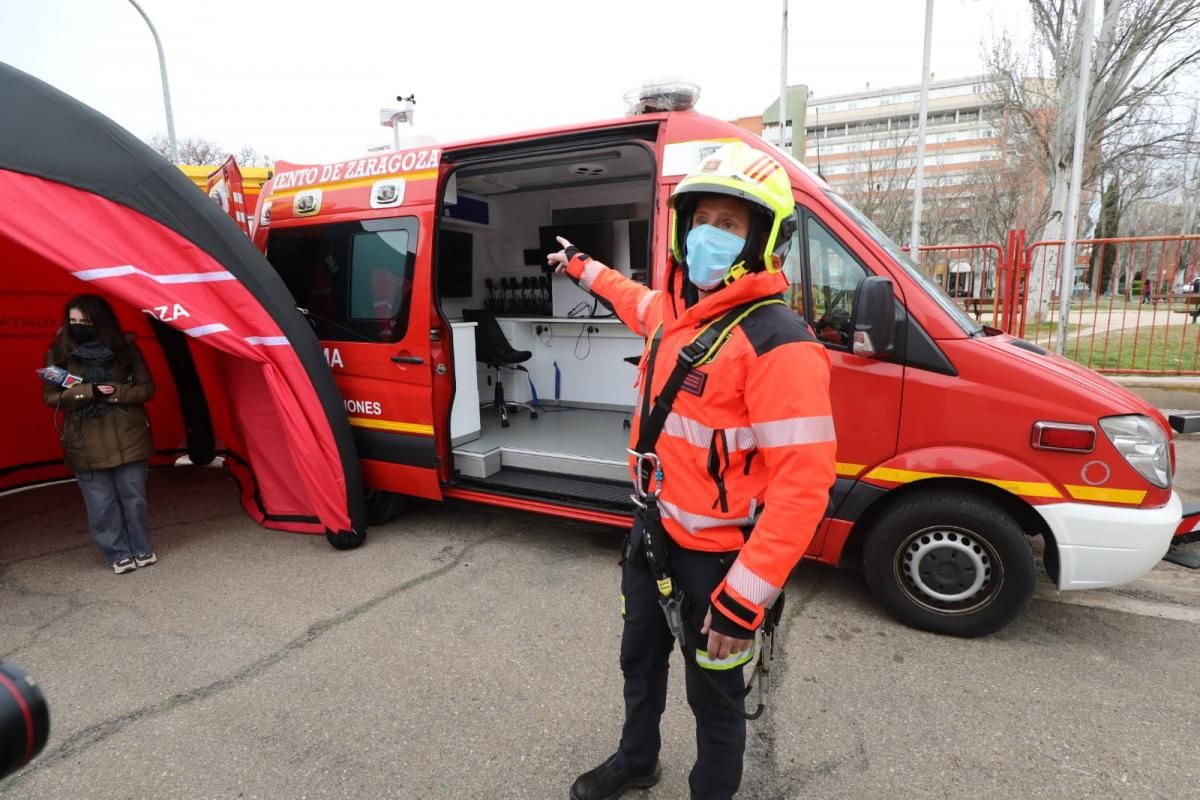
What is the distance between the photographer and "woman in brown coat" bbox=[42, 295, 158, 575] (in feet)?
12.0

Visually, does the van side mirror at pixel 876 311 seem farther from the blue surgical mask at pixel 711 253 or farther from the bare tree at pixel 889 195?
the bare tree at pixel 889 195

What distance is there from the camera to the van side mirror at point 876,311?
2.58m

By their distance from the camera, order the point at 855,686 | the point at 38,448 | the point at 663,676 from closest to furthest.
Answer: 1. the point at 663,676
2. the point at 855,686
3. the point at 38,448

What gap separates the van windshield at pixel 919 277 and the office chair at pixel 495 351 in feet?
11.9

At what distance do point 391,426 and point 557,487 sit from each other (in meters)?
1.18

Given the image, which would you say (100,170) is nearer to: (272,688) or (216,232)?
(216,232)

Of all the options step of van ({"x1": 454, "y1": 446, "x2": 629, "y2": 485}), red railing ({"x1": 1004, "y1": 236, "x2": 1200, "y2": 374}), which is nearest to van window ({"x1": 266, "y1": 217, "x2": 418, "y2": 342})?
step of van ({"x1": 454, "y1": 446, "x2": 629, "y2": 485})

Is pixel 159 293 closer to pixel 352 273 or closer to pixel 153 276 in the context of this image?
pixel 153 276

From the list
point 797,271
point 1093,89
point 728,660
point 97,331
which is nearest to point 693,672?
point 728,660

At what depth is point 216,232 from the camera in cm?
347

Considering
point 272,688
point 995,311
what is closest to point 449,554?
point 272,688

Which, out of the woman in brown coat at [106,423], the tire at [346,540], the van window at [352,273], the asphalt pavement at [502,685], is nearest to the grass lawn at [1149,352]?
the asphalt pavement at [502,685]

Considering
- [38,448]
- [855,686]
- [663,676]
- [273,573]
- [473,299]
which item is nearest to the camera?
[663,676]

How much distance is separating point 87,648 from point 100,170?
238cm
